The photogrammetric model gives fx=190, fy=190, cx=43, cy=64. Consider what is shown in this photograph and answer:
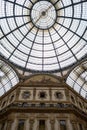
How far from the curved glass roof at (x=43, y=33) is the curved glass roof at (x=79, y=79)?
1751 millimetres

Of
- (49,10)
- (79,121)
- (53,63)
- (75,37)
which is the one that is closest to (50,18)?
(49,10)

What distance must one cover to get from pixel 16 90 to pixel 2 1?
15710mm

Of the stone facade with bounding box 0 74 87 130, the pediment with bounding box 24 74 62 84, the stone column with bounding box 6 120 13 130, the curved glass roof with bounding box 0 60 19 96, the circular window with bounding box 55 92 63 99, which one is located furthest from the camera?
the curved glass roof with bounding box 0 60 19 96

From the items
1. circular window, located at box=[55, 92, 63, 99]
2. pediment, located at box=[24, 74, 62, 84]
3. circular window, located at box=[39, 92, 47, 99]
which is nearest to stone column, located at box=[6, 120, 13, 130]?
circular window, located at box=[39, 92, 47, 99]

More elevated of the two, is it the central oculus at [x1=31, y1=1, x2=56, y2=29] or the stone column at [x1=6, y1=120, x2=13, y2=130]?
the central oculus at [x1=31, y1=1, x2=56, y2=29]

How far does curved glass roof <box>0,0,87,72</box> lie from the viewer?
110 ft

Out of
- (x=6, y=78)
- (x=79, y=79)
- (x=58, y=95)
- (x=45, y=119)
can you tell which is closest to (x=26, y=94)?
(x=58, y=95)

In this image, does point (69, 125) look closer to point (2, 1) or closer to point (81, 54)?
point (81, 54)

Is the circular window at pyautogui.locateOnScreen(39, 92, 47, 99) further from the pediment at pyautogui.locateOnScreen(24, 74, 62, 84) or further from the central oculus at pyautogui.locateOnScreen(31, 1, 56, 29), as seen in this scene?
the central oculus at pyautogui.locateOnScreen(31, 1, 56, 29)

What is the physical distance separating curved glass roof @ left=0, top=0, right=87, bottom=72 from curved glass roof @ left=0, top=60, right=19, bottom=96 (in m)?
1.76

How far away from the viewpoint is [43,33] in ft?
124

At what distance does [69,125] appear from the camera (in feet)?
92.1

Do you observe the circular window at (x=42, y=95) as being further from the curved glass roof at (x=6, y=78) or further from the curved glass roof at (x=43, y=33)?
the curved glass roof at (x=43, y=33)

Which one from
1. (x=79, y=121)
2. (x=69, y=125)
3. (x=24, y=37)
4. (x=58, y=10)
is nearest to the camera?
(x=69, y=125)
